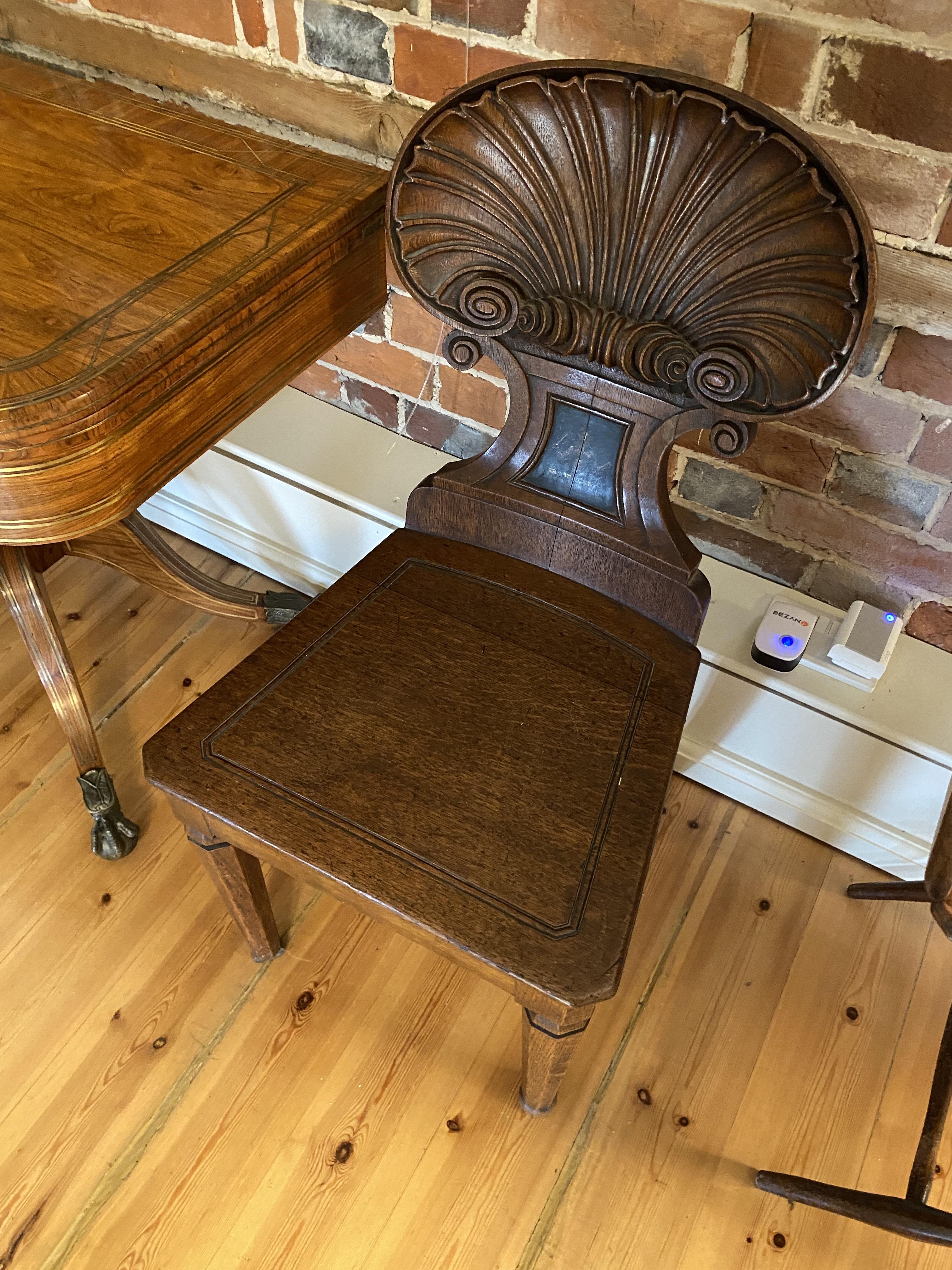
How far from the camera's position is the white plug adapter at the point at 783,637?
4.19ft

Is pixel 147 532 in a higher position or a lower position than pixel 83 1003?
higher

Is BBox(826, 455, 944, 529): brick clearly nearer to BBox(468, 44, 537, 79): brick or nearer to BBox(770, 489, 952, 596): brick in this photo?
BBox(770, 489, 952, 596): brick

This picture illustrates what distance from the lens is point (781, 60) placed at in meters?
0.95

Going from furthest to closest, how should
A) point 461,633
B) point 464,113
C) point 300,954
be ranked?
point 300,954
point 461,633
point 464,113

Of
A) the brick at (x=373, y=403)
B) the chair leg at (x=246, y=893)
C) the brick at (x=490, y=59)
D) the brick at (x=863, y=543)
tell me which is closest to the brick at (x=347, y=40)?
the brick at (x=490, y=59)

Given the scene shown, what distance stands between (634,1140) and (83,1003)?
0.73 meters

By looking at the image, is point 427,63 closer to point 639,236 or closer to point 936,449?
point 639,236

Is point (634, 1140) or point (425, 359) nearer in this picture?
point (634, 1140)

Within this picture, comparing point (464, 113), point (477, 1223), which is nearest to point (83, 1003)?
point (477, 1223)

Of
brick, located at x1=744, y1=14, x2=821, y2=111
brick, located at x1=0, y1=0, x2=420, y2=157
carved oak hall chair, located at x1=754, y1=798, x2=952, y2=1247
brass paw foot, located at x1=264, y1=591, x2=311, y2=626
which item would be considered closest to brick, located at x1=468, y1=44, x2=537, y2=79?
brick, located at x1=0, y1=0, x2=420, y2=157

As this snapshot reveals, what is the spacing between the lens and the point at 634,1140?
3.85 ft

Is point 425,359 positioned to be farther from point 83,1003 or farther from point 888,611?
point 83,1003

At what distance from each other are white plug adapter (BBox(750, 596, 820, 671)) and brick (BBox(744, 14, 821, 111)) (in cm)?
62

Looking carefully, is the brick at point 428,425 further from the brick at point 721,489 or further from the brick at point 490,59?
the brick at point 490,59
